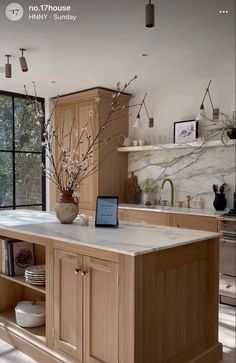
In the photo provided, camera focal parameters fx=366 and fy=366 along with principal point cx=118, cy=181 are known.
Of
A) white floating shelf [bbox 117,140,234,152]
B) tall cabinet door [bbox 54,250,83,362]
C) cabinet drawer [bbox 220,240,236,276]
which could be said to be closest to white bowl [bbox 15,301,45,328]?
tall cabinet door [bbox 54,250,83,362]

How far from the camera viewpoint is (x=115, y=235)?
7.86 feet

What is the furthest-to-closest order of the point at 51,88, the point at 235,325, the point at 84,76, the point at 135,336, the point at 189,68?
the point at 51,88, the point at 84,76, the point at 189,68, the point at 235,325, the point at 135,336

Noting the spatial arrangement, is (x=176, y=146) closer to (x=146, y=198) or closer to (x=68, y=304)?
(x=146, y=198)

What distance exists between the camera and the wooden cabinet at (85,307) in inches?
81.9

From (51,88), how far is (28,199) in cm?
178

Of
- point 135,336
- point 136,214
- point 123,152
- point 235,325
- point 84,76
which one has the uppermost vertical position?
point 84,76

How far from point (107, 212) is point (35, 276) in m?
0.70


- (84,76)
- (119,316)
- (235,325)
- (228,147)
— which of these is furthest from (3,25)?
(235,325)

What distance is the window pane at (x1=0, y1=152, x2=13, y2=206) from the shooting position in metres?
5.48

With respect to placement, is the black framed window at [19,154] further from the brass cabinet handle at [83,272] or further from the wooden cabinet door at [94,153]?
the brass cabinet handle at [83,272]

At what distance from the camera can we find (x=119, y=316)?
2012 mm

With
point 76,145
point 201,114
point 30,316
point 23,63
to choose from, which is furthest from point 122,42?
point 30,316

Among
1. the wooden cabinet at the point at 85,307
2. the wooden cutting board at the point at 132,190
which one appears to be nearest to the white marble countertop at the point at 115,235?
the wooden cabinet at the point at 85,307

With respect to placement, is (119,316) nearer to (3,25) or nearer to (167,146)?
(3,25)
